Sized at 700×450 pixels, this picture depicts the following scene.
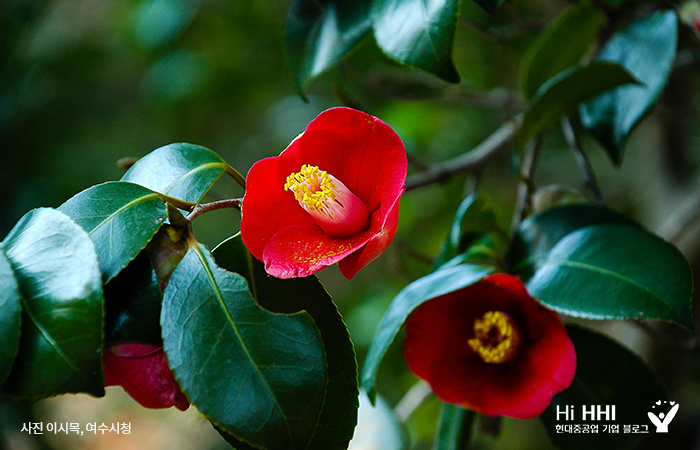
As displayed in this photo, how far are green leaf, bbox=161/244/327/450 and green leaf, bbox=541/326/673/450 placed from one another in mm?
335

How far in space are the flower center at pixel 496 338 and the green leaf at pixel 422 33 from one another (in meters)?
0.23

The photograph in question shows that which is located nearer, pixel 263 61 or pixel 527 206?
pixel 527 206

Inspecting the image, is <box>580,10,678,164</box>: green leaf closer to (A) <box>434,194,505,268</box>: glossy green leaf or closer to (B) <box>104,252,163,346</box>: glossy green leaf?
(A) <box>434,194,505,268</box>: glossy green leaf

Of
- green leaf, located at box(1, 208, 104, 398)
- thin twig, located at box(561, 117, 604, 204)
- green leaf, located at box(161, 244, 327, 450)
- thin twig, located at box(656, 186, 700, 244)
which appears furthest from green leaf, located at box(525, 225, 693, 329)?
thin twig, located at box(656, 186, 700, 244)

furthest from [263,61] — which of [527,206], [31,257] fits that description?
[31,257]

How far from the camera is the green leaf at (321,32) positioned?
1.82 feet

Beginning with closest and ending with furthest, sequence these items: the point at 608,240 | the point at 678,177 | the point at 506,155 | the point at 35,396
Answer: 1. the point at 35,396
2. the point at 608,240
3. the point at 678,177
4. the point at 506,155

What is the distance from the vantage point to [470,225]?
637 millimetres

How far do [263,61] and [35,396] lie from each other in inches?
51.6

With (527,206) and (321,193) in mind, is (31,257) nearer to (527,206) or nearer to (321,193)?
(321,193)

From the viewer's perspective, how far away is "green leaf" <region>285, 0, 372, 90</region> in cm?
55

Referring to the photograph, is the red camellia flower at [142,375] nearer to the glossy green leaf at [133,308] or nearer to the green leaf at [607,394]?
the glossy green leaf at [133,308]

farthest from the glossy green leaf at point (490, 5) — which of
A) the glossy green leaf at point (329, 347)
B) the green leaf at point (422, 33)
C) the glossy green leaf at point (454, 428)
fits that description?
the glossy green leaf at point (454, 428)

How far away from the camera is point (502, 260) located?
601 millimetres
